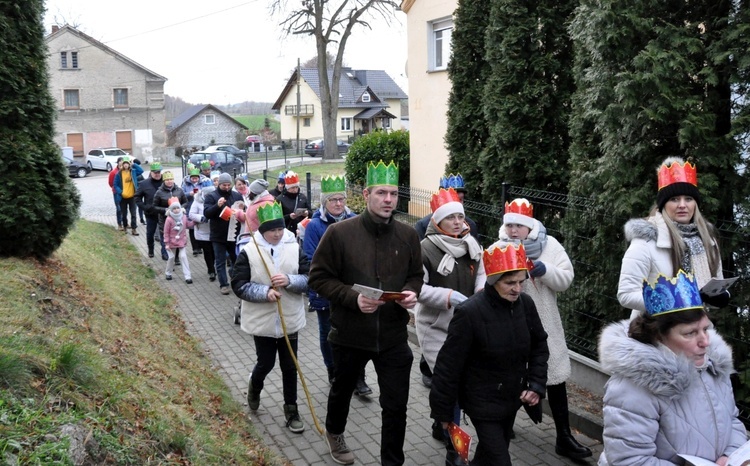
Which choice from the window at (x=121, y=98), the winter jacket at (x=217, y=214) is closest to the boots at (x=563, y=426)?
the winter jacket at (x=217, y=214)

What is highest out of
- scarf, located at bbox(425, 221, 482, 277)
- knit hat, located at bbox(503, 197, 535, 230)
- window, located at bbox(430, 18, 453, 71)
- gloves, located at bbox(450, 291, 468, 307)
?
window, located at bbox(430, 18, 453, 71)

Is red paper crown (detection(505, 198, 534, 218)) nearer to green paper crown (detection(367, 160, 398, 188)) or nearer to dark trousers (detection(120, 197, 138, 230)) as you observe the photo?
green paper crown (detection(367, 160, 398, 188))

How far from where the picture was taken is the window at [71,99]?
2464 inches

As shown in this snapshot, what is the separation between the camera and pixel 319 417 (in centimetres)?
677

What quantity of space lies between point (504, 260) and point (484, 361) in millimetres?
691

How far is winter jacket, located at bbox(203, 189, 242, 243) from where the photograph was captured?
11945 mm

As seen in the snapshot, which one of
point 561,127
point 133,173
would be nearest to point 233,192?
point 561,127

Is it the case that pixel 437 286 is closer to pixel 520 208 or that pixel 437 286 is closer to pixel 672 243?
pixel 520 208

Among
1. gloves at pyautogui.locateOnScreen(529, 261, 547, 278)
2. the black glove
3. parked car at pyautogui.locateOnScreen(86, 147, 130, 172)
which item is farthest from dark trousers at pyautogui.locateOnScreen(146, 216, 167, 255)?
parked car at pyautogui.locateOnScreen(86, 147, 130, 172)

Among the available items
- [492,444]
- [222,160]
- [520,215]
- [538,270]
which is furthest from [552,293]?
[222,160]

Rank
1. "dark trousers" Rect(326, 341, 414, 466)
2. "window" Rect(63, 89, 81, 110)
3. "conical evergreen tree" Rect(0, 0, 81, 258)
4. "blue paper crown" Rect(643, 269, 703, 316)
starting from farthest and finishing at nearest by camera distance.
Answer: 1. "window" Rect(63, 89, 81, 110)
2. "conical evergreen tree" Rect(0, 0, 81, 258)
3. "dark trousers" Rect(326, 341, 414, 466)
4. "blue paper crown" Rect(643, 269, 703, 316)

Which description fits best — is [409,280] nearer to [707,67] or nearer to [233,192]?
[707,67]

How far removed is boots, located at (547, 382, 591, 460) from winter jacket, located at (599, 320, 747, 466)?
8.20ft

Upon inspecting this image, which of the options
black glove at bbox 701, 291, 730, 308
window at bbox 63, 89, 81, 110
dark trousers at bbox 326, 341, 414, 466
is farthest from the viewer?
window at bbox 63, 89, 81, 110
